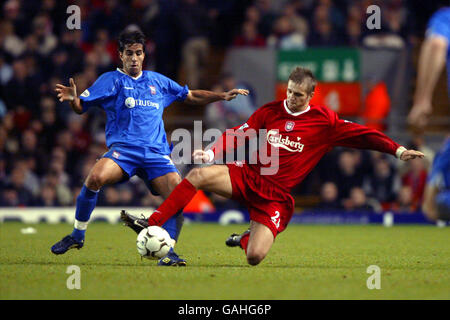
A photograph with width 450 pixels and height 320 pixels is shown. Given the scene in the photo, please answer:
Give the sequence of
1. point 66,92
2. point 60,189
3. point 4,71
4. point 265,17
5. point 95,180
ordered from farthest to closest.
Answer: point 265,17, point 4,71, point 60,189, point 95,180, point 66,92

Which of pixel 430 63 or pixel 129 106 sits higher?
pixel 430 63

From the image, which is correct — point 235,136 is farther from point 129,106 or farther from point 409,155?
Result: point 409,155

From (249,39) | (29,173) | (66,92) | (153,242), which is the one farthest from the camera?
(249,39)

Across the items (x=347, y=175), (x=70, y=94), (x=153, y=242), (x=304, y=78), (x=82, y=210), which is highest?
(x=304, y=78)

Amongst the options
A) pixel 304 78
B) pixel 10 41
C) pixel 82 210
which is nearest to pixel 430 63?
pixel 304 78

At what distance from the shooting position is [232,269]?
7.36 meters

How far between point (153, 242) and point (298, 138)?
1.63m

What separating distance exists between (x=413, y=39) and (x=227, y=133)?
32.2 feet

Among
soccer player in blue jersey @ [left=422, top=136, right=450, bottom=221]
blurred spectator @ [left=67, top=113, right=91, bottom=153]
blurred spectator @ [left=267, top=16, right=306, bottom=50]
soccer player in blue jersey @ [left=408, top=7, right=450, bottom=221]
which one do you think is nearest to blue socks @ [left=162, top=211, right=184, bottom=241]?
soccer player in blue jersey @ [left=422, top=136, right=450, bottom=221]

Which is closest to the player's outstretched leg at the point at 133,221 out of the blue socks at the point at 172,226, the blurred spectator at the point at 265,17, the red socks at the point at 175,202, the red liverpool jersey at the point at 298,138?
the red socks at the point at 175,202

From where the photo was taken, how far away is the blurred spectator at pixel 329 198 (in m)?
14.3

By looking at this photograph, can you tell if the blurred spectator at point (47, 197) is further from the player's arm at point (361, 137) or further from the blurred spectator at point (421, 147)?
the player's arm at point (361, 137)

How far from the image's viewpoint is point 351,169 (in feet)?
47.5

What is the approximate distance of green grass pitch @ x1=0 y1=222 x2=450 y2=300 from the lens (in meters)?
5.96
